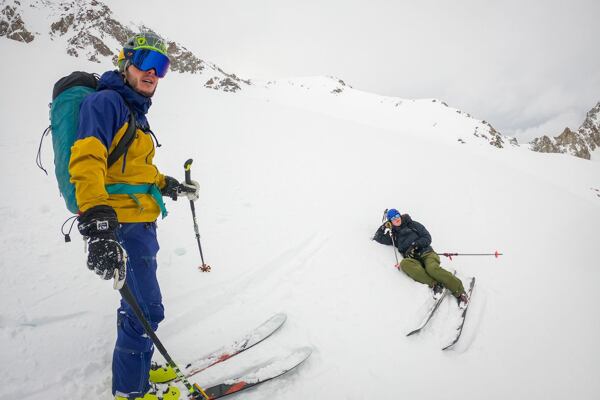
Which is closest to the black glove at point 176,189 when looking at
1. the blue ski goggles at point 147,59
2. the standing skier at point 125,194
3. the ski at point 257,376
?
the standing skier at point 125,194

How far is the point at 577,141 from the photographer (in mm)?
84000

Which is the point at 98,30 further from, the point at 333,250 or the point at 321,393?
the point at 321,393

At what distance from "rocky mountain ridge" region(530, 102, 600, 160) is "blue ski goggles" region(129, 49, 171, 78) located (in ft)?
305

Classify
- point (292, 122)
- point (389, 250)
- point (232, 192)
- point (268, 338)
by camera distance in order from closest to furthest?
point (268, 338) → point (389, 250) → point (232, 192) → point (292, 122)

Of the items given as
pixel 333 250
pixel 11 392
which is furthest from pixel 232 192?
pixel 11 392

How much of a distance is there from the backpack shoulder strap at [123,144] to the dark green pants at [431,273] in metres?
5.59

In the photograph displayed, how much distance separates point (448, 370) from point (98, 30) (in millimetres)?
43047

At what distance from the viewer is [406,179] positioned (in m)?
11.8

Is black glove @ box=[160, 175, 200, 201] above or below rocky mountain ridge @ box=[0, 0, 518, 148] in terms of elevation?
below

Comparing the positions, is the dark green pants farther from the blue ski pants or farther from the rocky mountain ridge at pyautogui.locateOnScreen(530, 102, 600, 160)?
the rocky mountain ridge at pyautogui.locateOnScreen(530, 102, 600, 160)

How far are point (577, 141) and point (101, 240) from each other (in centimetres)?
12069

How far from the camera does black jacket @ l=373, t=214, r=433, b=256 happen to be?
6574 mm

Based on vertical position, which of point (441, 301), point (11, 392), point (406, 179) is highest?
point (406, 179)

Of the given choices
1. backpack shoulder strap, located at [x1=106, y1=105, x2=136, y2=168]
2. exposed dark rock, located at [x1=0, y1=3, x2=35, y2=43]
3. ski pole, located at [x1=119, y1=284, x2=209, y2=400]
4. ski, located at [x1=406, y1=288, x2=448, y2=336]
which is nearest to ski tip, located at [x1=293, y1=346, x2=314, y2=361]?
ski pole, located at [x1=119, y1=284, x2=209, y2=400]
